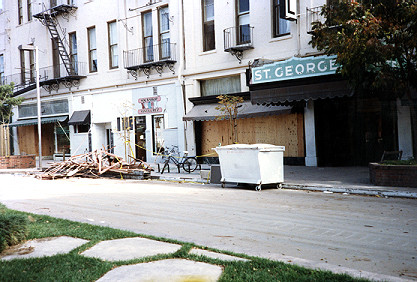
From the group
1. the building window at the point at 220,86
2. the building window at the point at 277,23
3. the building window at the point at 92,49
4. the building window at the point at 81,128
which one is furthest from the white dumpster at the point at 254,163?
the building window at the point at 81,128

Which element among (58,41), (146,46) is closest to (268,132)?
(146,46)

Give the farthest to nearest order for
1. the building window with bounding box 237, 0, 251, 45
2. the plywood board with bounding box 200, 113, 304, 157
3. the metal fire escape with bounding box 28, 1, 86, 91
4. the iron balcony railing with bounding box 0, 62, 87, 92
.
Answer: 1. the iron balcony railing with bounding box 0, 62, 87, 92
2. the metal fire escape with bounding box 28, 1, 86, 91
3. the building window with bounding box 237, 0, 251, 45
4. the plywood board with bounding box 200, 113, 304, 157

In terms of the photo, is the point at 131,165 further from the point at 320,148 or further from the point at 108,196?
the point at 320,148

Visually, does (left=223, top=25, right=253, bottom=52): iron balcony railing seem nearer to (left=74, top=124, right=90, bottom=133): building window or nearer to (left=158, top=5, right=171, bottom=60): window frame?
(left=158, top=5, right=171, bottom=60): window frame

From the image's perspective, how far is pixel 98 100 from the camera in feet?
91.1

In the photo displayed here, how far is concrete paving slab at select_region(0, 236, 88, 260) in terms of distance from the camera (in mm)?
5431

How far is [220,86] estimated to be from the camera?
21953 millimetres

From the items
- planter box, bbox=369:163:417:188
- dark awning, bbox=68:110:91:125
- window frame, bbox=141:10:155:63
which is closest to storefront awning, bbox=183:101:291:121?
window frame, bbox=141:10:155:63

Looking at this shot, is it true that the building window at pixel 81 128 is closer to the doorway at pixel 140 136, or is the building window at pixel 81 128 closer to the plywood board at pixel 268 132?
the doorway at pixel 140 136

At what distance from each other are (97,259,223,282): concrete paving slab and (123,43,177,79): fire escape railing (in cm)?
1899

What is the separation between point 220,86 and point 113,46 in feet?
28.4

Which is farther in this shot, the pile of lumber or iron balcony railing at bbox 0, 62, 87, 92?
iron balcony railing at bbox 0, 62, 87, 92

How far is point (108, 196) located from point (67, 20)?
2080 cm

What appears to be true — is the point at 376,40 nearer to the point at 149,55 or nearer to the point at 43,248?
the point at 43,248
